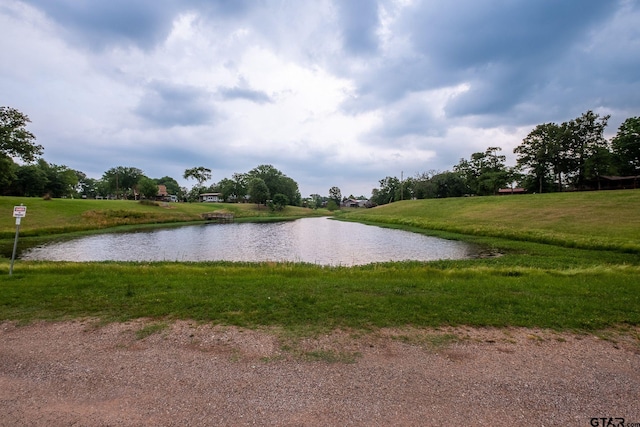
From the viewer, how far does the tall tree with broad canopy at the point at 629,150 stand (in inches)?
2489

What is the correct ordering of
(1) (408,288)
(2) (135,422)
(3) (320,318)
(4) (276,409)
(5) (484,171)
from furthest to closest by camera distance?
(5) (484,171)
(1) (408,288)
(3) (320,318)
(4) (276,409)
(2) (135,422)

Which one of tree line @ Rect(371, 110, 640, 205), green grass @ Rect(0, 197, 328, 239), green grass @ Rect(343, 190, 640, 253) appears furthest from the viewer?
tree line @ Rect(371, 110, 640, 205)

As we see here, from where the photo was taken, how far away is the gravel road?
12.0 feet

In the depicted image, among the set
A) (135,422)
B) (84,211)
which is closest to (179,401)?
(135,422)

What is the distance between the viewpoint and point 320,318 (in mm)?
6922

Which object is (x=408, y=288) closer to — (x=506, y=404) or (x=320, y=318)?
(x=320, y=318)

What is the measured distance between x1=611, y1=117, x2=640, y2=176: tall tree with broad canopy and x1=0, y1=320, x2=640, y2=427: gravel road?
8658 centimetres

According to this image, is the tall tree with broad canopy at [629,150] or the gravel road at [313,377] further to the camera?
the tall tree with broad canopy at [629,150]

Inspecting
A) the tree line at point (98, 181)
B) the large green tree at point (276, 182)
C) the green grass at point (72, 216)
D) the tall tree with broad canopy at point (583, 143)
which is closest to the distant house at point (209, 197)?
the tree line at point (98, 181)

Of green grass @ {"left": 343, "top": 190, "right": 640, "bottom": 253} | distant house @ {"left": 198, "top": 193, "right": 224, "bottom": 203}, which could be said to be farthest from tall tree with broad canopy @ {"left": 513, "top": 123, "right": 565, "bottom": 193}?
distant house @ {"left": 198, "top": 193, "right": 224, "bottom": 203}

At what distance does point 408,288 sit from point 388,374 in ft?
18.8

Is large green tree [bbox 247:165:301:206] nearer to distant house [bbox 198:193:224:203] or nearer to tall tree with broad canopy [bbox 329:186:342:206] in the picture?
distant house [bbox 198:193:224:203]

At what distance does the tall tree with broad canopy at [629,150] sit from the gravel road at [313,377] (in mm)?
86577

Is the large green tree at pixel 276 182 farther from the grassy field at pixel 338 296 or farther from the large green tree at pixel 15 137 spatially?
the grassy field at pixel 338 296
